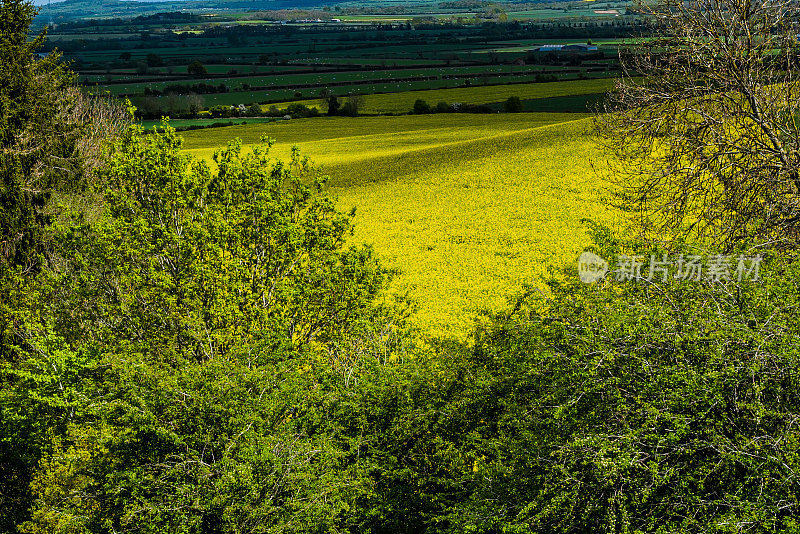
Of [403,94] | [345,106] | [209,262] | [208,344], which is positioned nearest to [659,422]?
[208,344]

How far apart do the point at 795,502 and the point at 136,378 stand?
38.8ft

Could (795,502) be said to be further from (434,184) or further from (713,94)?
(434,184)

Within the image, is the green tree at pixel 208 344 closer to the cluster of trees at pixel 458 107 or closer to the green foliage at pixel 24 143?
the green foliage at pixel 24 143

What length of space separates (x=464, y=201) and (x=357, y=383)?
108 ft

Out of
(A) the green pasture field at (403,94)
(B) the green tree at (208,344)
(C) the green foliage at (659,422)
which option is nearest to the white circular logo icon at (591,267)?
(C) the green foliage at (659,422)

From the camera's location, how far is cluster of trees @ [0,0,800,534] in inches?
394

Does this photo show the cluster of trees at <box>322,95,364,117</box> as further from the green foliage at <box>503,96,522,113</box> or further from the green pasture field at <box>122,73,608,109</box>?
the green foliage at <box>503,96,522,113</box>

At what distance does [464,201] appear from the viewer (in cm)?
4778

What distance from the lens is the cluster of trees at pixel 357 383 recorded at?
10.0m

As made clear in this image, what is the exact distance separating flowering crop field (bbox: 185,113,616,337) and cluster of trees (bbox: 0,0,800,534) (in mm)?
3183

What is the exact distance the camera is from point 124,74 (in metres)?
143

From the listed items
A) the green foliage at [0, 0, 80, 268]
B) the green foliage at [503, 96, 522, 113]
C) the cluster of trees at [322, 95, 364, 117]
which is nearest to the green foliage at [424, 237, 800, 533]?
the green foliage at [0, 0, 80, 268]

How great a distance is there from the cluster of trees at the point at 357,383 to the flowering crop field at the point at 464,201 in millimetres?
3183

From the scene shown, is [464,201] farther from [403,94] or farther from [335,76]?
[335,76]
